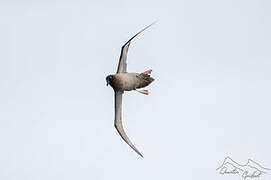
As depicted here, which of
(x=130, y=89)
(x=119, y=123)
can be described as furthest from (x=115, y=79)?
(x=119, y=123)

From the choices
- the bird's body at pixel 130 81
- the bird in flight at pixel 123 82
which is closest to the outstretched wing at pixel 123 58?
the bird in flight at pixel 123 82

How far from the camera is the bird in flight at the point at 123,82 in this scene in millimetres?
27703

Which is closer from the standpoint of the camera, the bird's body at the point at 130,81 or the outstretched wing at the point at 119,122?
the bird's body at the point at 130,81

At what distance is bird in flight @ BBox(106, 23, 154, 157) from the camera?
27703 mm

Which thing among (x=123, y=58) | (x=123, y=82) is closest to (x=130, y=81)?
(x=123, y=82)

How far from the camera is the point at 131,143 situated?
2944cm

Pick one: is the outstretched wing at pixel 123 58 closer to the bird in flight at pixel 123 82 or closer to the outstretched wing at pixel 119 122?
the bird in flight at pixel 123 82


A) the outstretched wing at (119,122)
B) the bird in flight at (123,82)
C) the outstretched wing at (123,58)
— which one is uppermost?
the outstretched wing at (123,58)

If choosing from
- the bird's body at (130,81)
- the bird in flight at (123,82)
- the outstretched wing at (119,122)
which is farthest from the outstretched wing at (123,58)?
the outstretched wing at (119,122)

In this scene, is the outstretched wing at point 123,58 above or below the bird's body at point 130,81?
above

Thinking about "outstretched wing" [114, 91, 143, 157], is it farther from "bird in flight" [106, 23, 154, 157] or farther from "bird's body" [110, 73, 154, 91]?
"bird's body" [110, 73, 154, 91]

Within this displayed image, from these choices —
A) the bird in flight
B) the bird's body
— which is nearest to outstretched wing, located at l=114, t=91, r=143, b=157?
the bird in flight

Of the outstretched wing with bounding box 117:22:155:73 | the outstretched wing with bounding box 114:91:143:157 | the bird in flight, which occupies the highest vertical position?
the outstretched wing with bounding box 117:22:155:73

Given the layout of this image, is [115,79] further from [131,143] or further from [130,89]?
[131,143]
